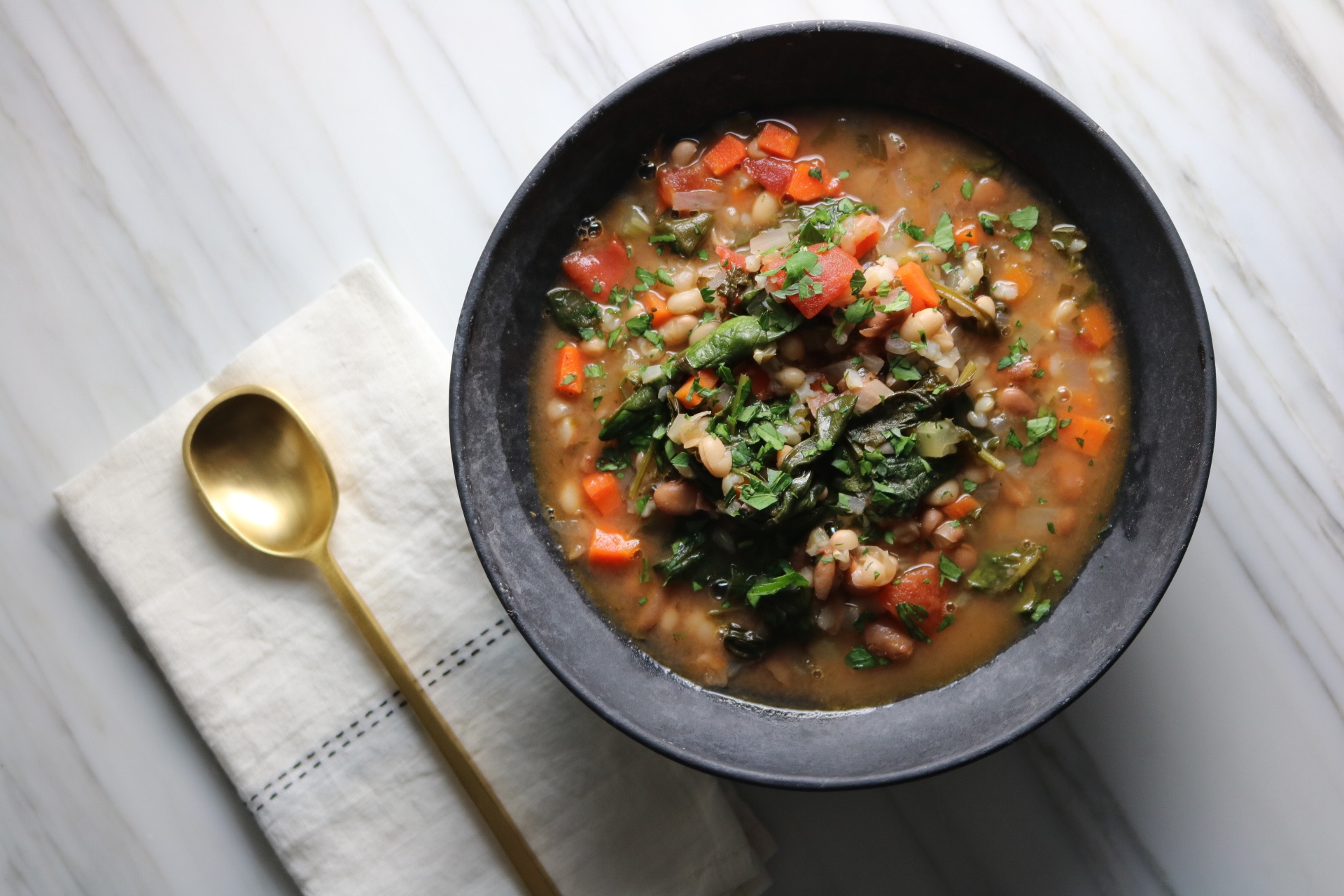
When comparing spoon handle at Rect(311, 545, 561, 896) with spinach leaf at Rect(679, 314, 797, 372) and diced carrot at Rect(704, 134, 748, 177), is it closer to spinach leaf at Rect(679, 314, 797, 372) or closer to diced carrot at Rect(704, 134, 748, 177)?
spinach leaf at Rect(679, 314, 797, 372)

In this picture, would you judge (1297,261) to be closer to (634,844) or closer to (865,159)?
(865,159)

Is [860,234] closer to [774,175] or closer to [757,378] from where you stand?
[774,175]

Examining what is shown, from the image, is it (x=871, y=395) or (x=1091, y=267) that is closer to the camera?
(x=871, y=395)

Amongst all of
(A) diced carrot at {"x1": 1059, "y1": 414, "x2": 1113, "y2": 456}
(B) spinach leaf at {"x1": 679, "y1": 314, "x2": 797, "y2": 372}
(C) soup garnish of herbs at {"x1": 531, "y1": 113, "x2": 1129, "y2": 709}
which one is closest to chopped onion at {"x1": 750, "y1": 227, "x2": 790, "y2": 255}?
(C) soup garnish of herbs at {"x1": 531, "y1": 113, "x2": 1129, "y2": 709}

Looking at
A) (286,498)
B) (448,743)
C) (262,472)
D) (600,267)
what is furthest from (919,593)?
(262,472)

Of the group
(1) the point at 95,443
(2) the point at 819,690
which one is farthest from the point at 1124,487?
(1) the point at 95,443

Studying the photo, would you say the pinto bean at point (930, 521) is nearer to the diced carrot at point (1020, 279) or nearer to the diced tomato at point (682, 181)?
the diced carrot at point (1020, 279)
